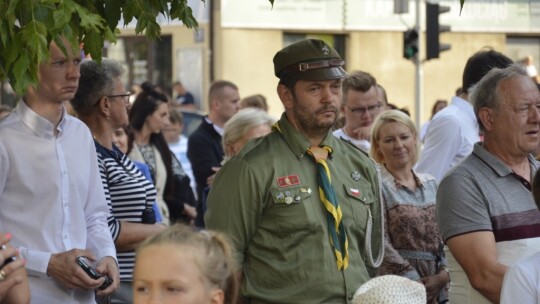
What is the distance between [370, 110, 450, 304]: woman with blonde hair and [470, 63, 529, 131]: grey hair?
3.44ft

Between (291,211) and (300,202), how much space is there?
6 cm

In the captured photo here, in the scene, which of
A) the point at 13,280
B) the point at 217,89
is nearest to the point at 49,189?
the point at 13,280

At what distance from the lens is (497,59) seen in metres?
8.60

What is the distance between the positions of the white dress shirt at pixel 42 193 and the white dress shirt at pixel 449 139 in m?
3.98

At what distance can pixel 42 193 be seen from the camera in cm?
594

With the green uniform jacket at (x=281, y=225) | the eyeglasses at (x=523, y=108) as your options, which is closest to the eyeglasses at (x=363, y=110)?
the eyeglasses at (x=523, y=108)

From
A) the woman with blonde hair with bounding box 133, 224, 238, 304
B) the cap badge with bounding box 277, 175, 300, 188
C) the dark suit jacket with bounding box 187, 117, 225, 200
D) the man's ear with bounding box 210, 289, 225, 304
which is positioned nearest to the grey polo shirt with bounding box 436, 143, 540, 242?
the cap badge with bounding box 277, 175, 300, 188

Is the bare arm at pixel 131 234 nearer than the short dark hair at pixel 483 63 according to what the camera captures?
Yes

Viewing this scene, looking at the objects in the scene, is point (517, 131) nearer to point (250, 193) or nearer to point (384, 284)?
point (250, 193)

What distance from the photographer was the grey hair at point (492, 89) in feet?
21.4

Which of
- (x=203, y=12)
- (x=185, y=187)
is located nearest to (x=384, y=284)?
(x=185, y=187)

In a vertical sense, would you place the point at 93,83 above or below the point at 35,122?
above

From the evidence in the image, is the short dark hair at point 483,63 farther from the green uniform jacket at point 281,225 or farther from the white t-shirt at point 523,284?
the white t-shirt at point 523,284

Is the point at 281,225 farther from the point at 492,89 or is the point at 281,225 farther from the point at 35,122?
the point at 492,89
